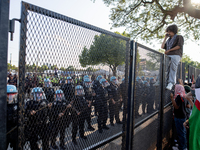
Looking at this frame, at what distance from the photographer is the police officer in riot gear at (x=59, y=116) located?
118 centimetres

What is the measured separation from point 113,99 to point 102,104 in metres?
0.24

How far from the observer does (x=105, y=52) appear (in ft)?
5.22

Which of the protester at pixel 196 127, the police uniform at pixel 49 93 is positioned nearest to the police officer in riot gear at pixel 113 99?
the police uniform at pixel 49 93

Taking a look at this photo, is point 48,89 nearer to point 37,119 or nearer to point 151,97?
point 37,119

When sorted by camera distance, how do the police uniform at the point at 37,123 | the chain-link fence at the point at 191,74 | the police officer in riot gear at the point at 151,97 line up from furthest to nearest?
the chain-link fence at the point at 191,74 → the police officer in riot gear at the point at 151,97 → the police uniform at the point at 37,123

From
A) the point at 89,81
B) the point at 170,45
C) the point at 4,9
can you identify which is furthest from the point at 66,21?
the point at 170,45

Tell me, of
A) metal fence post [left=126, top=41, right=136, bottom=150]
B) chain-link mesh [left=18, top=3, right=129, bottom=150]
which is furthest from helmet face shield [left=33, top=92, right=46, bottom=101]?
metal fence post [left=126, top=41, right=136, bottom=150]

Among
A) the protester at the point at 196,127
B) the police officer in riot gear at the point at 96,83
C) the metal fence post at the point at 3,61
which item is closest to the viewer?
the metal fence post at the point at 3,61

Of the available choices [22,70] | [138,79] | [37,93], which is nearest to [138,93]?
[138,79]

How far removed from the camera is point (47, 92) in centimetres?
113

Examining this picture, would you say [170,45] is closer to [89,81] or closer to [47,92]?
[89,81]

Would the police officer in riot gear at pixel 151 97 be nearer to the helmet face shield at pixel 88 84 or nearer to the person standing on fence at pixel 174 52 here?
the person standing on fence at pixel 174 52

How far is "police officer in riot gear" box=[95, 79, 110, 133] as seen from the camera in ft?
5.01

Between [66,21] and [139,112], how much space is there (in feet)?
5.96
